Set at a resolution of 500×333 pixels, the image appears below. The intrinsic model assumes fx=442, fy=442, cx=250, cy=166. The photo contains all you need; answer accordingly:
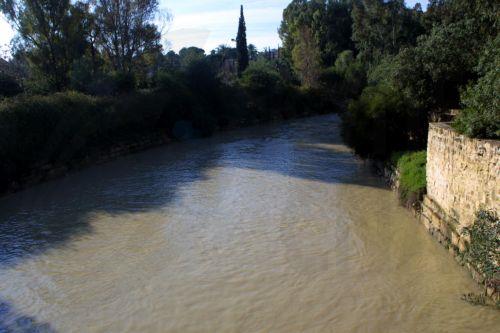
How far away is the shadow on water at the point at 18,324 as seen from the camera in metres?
7.59

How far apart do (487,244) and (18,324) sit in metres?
8.19

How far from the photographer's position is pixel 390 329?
7.35 metres

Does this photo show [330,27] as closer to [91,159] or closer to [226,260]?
[91,159]

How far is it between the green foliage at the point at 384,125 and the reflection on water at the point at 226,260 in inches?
60.8

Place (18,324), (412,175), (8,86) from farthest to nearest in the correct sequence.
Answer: (8,86), (412,175), (18,324)

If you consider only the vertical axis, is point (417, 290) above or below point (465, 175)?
below

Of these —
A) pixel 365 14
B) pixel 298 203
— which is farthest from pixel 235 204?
pixel 365 14

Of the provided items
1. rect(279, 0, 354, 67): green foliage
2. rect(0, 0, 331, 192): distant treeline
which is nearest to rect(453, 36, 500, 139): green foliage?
rect(0, 0, 331, 192): distant treeline

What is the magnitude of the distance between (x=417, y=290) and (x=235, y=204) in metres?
7.18

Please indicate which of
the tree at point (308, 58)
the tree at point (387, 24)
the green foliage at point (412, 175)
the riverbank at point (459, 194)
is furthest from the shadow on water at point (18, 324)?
the tree at point (308, 58)

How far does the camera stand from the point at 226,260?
33.5ft

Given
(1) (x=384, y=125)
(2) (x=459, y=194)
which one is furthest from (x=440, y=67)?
(2) (x=459, y=194)

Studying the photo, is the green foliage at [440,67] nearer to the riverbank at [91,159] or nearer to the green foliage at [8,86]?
the riverbank at [91,159]

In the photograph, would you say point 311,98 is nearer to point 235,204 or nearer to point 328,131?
point 328,131
